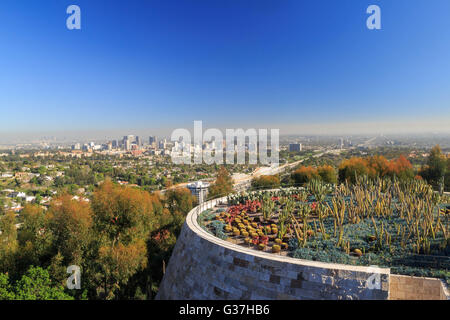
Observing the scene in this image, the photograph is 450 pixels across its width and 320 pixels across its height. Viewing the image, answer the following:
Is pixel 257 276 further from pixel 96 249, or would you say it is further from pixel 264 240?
pixel 96 249

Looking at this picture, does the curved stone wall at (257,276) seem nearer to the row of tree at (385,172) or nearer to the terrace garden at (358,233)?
the terrace garden at (358,233)

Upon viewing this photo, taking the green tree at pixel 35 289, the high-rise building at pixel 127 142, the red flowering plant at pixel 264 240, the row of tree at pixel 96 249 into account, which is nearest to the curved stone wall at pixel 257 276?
the red flowering plant at pixel 264 240

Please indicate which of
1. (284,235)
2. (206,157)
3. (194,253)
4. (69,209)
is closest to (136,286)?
(69,209)

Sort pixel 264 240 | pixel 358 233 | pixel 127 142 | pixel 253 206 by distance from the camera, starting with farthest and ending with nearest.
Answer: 1. pixel 127 142
2. pixel 253 206
3. pixel 358 233
4. pixel 264 240

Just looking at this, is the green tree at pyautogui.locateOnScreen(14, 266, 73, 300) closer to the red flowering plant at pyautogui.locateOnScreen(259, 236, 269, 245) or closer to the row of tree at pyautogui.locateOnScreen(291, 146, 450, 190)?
the red flowering plant at pyautogui.locateOnScreen(259, 236, 269, 245)

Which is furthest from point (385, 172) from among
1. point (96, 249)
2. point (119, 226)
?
point (96, 249)

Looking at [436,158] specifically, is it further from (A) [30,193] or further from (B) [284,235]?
(A) [30,193]

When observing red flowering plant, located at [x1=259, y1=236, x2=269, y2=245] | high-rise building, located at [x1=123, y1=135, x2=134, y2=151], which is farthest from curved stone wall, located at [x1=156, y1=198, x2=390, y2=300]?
high-rise building, located at [x1=123, y1=135, x2=134, y2=151]
